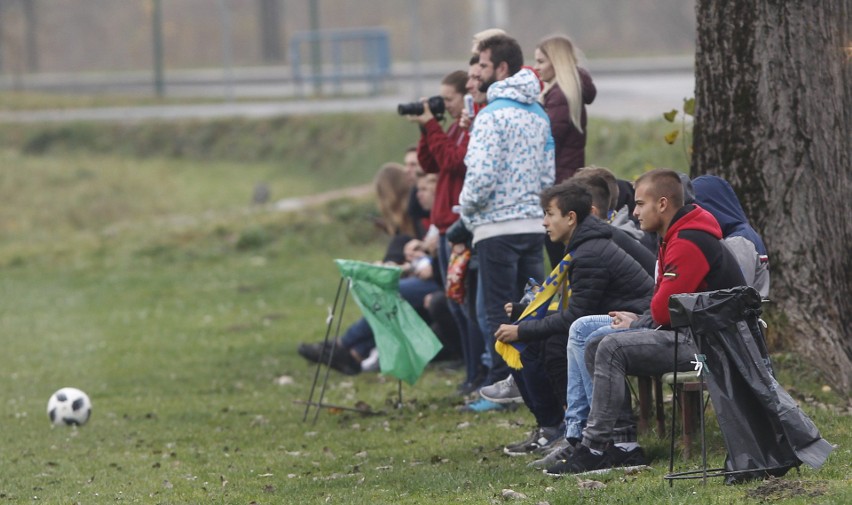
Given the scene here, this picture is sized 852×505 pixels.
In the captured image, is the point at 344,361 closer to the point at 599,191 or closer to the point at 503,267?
the point at 503,267

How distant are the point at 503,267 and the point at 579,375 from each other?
175cm

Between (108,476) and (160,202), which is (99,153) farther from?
(108,476)

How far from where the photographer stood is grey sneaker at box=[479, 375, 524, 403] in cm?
898

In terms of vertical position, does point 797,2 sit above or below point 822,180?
above

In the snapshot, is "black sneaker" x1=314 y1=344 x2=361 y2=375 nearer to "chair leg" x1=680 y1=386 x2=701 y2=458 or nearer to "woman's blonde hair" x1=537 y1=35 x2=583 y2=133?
"woman's blonde hair" x1=537 y1=35 x2=583 y2=133

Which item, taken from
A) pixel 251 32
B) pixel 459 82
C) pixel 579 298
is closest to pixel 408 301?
pixel 459 82

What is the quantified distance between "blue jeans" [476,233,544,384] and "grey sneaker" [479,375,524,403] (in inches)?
14.9

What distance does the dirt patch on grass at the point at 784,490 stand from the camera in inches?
234

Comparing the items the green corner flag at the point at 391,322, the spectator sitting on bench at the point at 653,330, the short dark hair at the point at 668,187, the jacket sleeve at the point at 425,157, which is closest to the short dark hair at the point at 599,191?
the spectator sitting on bench at the point at 653,330

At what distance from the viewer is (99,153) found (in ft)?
110

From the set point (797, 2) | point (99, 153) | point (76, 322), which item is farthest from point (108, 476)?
point (99, 153)

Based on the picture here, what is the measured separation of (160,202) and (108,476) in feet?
67.7

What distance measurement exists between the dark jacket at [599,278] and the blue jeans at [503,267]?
1.49m

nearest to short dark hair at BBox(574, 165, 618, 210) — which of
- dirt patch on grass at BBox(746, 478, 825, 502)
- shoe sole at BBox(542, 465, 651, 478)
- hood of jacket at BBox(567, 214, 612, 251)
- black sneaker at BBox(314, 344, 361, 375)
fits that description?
hood of jacket at BBox(567, 214, 612, 251)
